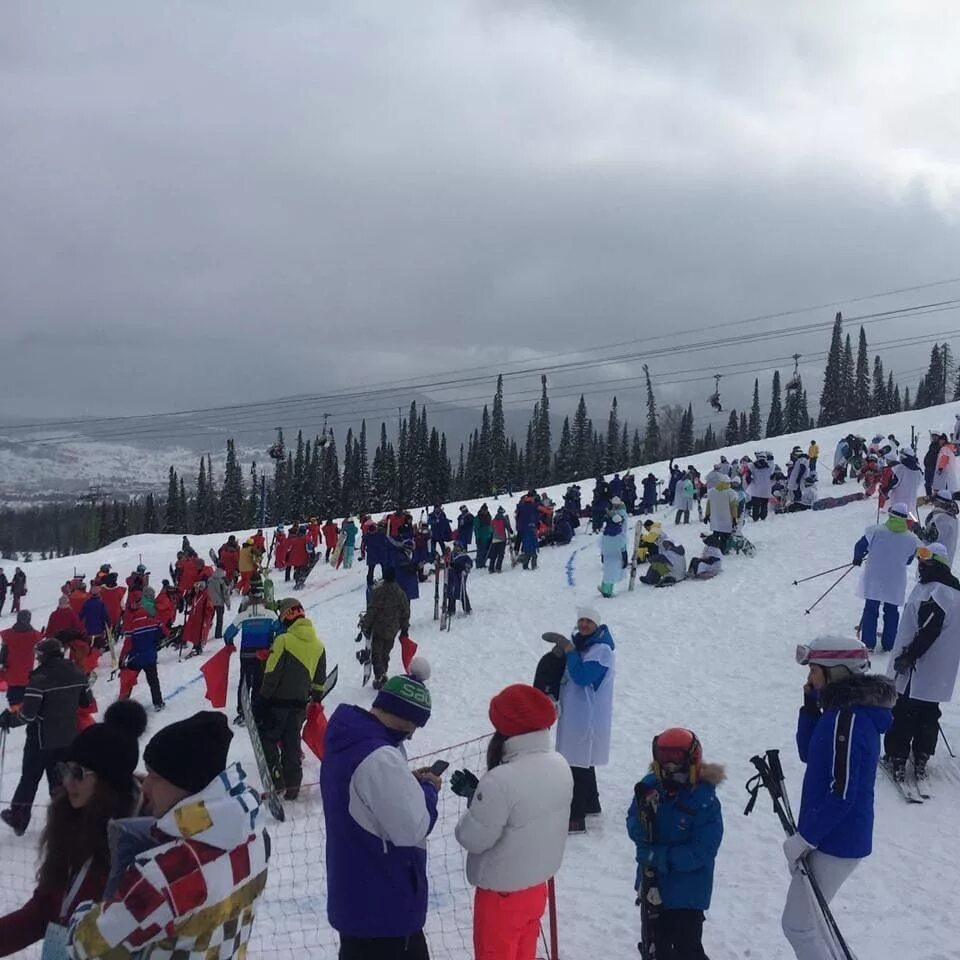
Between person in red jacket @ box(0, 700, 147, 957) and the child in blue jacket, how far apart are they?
7.80 ft

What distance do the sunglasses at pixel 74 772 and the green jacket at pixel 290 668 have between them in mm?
4167

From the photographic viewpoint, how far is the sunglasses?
279 cm

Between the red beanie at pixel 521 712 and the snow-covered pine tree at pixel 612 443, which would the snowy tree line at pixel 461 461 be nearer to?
the snow-covered pine tree at pixel 612 443

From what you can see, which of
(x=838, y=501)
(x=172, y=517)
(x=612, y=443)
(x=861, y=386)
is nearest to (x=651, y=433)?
(x=612, y=443)

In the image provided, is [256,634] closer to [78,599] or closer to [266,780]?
[266,780]

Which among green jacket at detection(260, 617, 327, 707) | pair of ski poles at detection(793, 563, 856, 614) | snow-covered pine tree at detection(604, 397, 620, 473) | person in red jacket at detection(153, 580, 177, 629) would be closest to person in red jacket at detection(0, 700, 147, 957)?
green jacket at detection(260, 617, 327, 707)

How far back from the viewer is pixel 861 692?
3834 mm

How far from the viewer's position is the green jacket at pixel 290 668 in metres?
7.02

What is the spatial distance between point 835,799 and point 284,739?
491 cm

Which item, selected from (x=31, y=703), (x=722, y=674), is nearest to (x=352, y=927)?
(x=31, y=703)

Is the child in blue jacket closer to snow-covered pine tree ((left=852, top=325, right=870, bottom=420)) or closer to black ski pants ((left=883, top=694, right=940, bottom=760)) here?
black ski pants ((left=883, top=694, right=940, bottom=760))

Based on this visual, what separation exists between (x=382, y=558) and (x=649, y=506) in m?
12.6

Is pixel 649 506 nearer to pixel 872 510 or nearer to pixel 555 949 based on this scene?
pixel 872 510

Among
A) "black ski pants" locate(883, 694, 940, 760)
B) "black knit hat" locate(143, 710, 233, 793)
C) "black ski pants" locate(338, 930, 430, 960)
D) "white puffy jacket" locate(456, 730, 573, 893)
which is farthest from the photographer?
"black ski pants" locate(883, 694, 940, 760)
